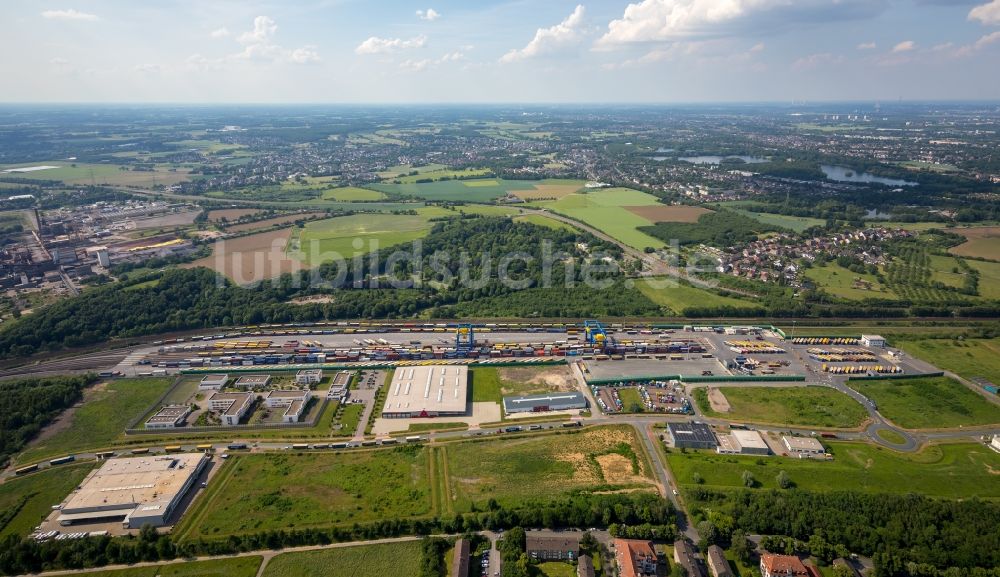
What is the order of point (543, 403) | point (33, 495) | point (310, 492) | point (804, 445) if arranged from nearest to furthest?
point (33, 495) → point (310, 492) → point (804, 445) → point (543, 403)

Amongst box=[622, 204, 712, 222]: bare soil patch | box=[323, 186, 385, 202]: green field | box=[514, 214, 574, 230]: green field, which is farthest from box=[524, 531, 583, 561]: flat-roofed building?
box=[323, 186, 385, 202]: green field

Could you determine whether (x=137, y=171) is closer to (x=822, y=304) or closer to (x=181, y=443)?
(x=181, y=443)

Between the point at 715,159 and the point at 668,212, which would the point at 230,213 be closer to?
the point at 668,212

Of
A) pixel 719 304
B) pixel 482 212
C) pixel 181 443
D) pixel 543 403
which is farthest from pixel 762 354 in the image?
pixel 482 212

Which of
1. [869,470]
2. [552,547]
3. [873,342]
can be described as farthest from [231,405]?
[873,342]

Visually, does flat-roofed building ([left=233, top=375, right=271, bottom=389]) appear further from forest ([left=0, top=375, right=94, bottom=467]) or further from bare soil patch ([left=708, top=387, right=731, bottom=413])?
bare soil patch ([left=708, top=387, right=731, bottom=413])

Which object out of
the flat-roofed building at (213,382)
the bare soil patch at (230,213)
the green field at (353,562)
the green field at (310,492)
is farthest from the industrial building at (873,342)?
the bare soil patch at (230,213)
